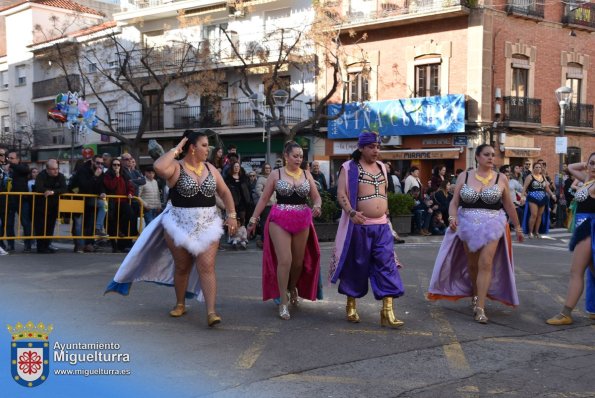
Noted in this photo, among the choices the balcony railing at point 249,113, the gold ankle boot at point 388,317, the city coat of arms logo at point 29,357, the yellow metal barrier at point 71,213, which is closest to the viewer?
the city coat of arms logo at point 29,357

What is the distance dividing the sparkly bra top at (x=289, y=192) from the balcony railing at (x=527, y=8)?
2351cm

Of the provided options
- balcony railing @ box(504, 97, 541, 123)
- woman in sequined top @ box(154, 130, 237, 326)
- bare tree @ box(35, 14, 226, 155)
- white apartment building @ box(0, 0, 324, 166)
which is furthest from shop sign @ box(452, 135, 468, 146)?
woman in sequined top @ box(154, 130, 237, 326)

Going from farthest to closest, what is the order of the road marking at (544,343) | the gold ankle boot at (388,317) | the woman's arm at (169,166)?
the gold ankle boot at (388,317) < the woman's arm at (169,166) < the road marking at (544,343)

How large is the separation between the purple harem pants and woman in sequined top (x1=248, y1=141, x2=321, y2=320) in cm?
57

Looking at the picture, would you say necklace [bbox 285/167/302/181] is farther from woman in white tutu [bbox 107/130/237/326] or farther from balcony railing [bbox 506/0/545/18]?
balcony railing [bbox 506/0/545/18]

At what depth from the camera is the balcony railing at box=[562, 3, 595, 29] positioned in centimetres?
2992

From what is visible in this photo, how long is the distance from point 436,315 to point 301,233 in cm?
172

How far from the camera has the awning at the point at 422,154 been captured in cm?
2744

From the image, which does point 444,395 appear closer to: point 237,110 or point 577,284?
point 577,284

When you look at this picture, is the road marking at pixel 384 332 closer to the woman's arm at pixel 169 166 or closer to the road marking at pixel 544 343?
the road marking at pixel 544 343

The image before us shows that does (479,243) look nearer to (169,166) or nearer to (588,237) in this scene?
(588,237)

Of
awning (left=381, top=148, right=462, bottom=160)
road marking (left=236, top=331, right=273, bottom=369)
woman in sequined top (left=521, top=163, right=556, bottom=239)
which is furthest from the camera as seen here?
awning (left=381, top=148, right=462, bottom=160)

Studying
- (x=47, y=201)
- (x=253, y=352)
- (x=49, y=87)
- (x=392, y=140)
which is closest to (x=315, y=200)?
(x=253, y=352)

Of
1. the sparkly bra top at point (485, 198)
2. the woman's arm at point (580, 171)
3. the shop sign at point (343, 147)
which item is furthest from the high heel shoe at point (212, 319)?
the shop sign at point (343, 147)
